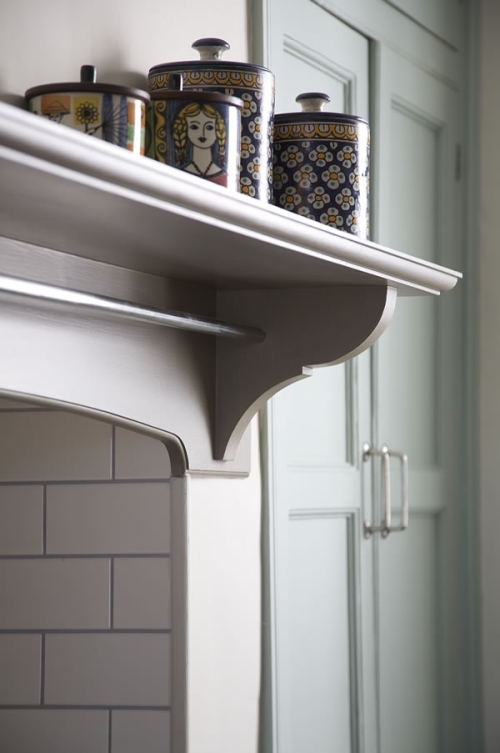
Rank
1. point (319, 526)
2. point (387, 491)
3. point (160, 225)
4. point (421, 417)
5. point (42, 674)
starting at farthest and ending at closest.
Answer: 1. point (421, 417)
2. point (387, 491)
3. point (319, 526)
4. point (42, 674)
5. point (160, 225)

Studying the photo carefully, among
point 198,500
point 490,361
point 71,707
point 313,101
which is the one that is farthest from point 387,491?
point 71,707

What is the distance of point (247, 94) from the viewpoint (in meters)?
1.15

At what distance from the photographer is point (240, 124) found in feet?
3.64

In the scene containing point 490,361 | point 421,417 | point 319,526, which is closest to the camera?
point 319,526

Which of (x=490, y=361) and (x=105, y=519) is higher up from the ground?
(x=490, y=361)

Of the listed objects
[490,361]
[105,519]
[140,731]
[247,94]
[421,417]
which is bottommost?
[140,731]

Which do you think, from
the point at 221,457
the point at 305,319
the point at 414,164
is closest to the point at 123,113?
the point at 305,319

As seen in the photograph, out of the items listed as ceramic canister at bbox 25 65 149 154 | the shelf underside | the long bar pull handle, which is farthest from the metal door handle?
ceramic canister at bbox 25 65 149 154

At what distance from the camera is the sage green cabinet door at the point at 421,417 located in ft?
6.81

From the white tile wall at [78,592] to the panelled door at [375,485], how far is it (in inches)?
18.8

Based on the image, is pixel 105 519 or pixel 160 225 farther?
pixel 105 519

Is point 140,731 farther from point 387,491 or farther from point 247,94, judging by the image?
point 387,491

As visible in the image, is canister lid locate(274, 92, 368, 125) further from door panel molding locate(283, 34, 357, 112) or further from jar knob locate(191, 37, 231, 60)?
door panel molding locate(283, 34, 357, 112)

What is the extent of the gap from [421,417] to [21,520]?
1387 millimetres
